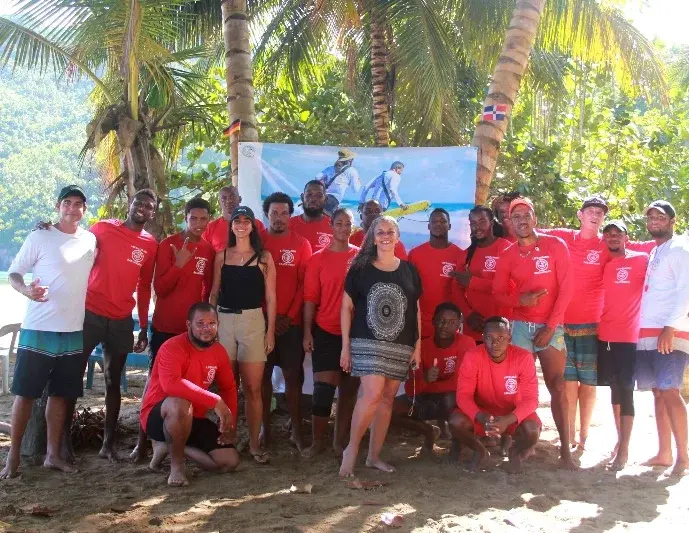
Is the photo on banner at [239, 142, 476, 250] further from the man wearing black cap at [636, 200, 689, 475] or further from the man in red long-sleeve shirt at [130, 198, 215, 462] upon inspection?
the man wearing black cap at [636, 200, 689, 475]

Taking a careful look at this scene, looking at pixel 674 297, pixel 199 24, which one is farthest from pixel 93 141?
pixel 674 297

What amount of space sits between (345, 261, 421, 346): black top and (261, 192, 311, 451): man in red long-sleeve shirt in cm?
77

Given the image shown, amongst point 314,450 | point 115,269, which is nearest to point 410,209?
point 314,450

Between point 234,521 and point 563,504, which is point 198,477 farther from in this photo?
point 563,504

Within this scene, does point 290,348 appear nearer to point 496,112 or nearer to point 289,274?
point 289,274

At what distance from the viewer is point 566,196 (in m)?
12.1

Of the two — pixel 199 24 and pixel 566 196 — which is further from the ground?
pixel 199 24

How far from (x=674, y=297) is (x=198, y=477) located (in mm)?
3643

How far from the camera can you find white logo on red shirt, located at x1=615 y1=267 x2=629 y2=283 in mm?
6199

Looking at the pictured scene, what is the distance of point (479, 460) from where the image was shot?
18.9 ft

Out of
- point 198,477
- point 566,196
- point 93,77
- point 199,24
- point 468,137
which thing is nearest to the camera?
point 198,477

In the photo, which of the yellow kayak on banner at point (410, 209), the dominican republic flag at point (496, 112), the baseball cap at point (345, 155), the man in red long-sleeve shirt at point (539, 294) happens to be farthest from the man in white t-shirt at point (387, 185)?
the man in red long-sleeve shirt at point (539, 294)

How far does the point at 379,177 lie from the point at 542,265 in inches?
92.5

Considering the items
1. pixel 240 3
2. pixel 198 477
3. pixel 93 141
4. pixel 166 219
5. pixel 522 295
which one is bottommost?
pixel 198 477
